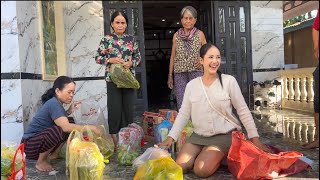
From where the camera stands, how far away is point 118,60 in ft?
12.5

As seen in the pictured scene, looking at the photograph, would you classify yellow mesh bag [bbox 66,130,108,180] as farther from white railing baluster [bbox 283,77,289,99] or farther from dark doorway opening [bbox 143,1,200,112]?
dark doorway opening [bbox 143,1,200,112]

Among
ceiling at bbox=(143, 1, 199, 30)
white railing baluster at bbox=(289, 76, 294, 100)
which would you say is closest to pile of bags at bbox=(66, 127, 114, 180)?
white railing baluster at bbox=(289, 76, 294, 100)

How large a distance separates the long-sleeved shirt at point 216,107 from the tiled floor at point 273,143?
395mm

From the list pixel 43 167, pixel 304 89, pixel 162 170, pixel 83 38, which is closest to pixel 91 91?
pixel 83 38

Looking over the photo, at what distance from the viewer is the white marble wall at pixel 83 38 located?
7.32m

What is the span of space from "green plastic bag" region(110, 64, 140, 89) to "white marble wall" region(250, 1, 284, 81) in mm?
4621

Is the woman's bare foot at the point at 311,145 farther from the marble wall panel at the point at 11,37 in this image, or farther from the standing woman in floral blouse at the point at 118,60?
the marble wall panel at the point at 11,37

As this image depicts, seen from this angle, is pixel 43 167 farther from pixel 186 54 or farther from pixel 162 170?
pixel 186 54

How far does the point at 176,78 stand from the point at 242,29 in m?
3.87

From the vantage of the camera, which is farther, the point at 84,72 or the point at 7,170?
the point at 84,72

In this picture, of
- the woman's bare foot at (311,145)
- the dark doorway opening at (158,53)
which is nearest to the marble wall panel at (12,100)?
the woman's bare foot at (311,145)

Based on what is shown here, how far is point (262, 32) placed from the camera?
7797 mm

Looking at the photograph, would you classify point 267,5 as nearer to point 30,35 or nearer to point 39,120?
point 30,35

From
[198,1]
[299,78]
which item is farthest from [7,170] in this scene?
[198,1]
